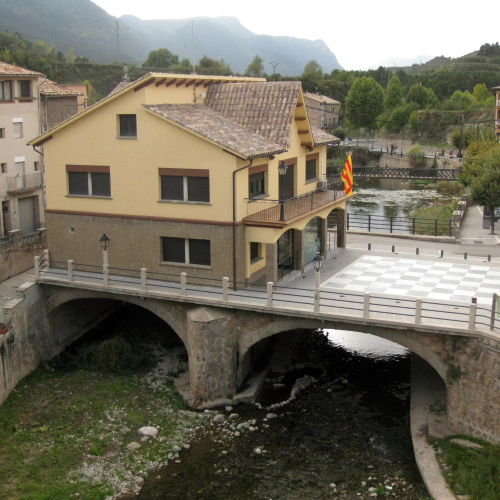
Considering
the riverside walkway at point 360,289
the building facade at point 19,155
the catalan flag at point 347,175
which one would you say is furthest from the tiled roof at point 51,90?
the catalan flag at point 347,175

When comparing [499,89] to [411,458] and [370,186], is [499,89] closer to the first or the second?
[370,186]

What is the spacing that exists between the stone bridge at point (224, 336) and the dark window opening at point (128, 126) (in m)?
6.34

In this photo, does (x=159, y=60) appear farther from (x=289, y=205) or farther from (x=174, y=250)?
(x=174, y=250)

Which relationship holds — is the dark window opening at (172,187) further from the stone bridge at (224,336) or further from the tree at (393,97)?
the tree at (393,97)

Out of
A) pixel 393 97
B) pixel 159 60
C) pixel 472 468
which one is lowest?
pixel 472 468

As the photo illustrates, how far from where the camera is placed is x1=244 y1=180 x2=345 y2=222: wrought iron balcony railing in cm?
2603

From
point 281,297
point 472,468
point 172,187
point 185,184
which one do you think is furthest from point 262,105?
point 472,468

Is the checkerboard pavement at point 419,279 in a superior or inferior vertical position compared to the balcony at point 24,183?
inferior

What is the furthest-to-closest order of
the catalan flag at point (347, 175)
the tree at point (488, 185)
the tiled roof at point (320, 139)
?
1. the tree at point (488, 185)
2. the tiled roof at point (320, 139)
3. the catalan flag at point (347, 175)

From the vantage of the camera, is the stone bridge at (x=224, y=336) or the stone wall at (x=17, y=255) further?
the stone wall at (x=17, y=255)

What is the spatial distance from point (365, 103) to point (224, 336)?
105m

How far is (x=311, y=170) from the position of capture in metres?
32.6

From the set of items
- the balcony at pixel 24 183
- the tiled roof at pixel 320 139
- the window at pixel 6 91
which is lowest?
the balcony at pixel 24 183

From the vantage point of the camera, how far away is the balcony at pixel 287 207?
25.7 metres
